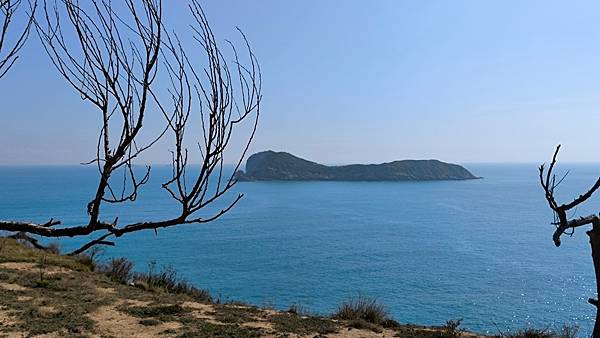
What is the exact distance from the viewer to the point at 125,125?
1.83 meters

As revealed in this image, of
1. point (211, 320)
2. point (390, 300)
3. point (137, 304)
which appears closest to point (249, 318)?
point (211, 320)

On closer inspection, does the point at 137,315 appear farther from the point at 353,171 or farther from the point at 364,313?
the point at 353,171

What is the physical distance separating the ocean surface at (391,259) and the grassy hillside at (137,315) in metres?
7.29

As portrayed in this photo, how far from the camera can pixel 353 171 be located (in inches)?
5010

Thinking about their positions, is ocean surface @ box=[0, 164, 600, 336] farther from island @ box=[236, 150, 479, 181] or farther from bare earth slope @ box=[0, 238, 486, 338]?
island @ box=[236, 150, 479, 181]

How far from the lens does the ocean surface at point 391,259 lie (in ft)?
74.5

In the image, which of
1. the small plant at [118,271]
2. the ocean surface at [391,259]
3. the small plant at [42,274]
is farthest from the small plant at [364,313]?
the ocean surface at [391,259]

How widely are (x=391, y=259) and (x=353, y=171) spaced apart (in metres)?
95.8

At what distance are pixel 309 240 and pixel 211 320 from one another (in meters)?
30.6

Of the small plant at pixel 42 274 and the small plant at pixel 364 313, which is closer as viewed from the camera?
Result: the small plant at pixel 364 313

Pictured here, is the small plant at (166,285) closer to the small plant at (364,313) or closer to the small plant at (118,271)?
the small plant at (118,271)

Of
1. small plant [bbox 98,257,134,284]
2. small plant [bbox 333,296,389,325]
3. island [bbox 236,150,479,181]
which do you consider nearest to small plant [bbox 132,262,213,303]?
small plant [bbox 98,257,134,284]

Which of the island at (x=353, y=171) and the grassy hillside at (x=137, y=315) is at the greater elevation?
the island at (x=353, y=171)

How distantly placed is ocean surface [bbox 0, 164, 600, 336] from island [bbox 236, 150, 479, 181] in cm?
6435
